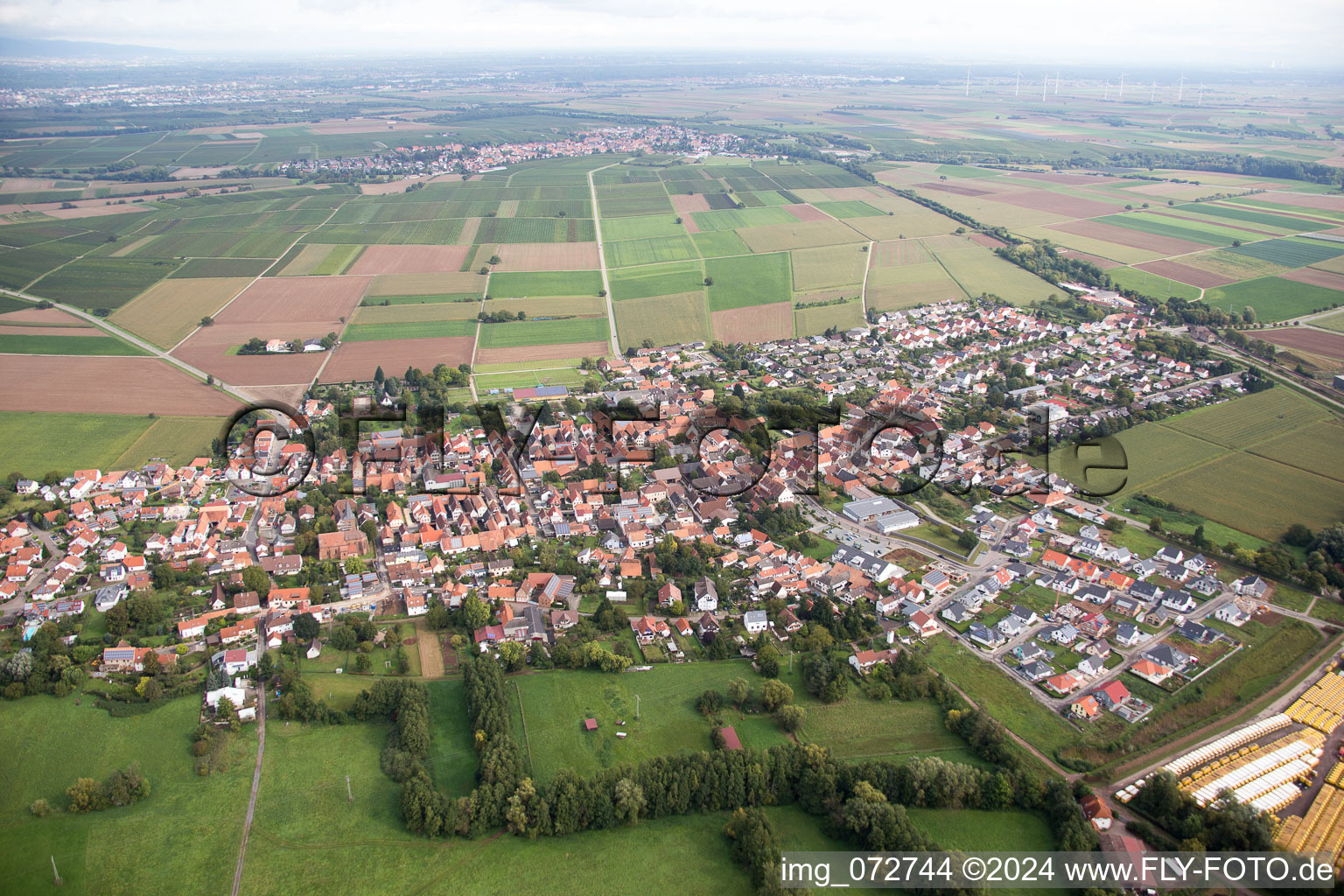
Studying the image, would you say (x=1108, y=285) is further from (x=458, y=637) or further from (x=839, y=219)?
(x=458, y=637)

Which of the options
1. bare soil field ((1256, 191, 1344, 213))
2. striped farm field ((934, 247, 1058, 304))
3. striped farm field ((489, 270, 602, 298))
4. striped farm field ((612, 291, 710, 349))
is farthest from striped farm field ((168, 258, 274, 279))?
bare soil field ((1256, 191, 1344, 213))

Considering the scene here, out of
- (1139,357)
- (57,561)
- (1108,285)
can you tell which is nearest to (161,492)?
(57,561)

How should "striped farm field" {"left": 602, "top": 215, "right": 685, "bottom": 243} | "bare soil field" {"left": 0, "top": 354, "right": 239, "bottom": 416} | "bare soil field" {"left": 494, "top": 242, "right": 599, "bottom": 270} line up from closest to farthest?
1. "bare soil field" {"left": 0, "top": 354, "right": 239, "bottom": 416}
2. "bare soil field" {"left": 494, "top": 242, "right": 599, "bottom": 270}
3. "striped farm field" {"left": 602, "top": 215, "right": 685, "bottom": 243}

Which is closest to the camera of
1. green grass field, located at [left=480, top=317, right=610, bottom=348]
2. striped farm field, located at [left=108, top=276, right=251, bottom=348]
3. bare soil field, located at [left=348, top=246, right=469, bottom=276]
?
striped farm field, located at [left=108, top=276, right=251, bottom=348]

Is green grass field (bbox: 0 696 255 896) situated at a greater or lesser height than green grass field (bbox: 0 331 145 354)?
lesser

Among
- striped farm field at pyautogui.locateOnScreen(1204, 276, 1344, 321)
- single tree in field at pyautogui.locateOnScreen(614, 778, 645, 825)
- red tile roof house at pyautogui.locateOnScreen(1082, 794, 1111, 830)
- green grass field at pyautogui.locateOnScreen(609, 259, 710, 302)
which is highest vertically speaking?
green grass field at pyautogui.locateOnScreen(609, 259, 710, 302)

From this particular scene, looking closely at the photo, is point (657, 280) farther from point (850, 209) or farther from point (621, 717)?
point (621, 717)

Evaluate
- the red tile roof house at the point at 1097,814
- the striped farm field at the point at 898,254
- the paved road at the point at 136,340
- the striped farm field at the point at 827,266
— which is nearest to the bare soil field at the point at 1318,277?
the striped farm field at the point at 898,254

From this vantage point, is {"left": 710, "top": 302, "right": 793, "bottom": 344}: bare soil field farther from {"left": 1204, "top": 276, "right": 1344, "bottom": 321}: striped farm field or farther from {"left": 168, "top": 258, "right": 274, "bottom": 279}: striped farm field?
{"left": 168, "top": 258, "right": 274, "bottom": 279}: striped farm field
